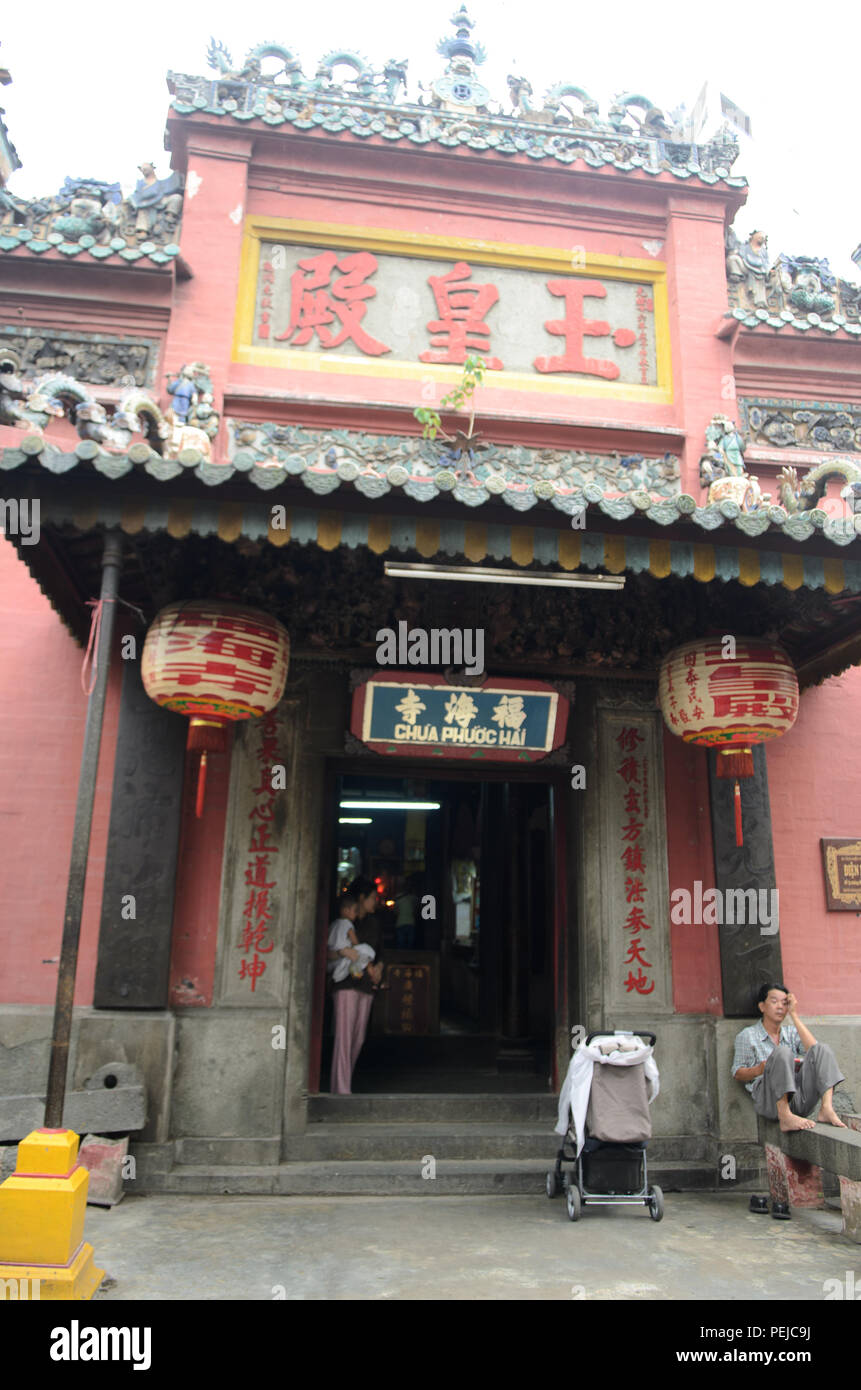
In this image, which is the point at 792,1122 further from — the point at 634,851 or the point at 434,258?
the point at 434,258

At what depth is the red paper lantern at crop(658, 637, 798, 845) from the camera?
5.67 meters

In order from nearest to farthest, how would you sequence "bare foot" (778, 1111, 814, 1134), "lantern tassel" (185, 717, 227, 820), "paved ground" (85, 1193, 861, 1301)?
1. "paved ground" (85, 1193, 861, 1301)
2. "lantern tassel" (185, 717, 227, 820)
3. "bare foot" (778, 1111, 814, 1134)

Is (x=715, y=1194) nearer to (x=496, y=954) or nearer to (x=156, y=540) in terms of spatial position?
(x=496, y=954)

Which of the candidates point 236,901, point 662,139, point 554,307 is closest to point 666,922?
point 236,901

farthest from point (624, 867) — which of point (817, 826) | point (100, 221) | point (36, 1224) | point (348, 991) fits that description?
point (100, 221)

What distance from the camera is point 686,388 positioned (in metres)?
8.01

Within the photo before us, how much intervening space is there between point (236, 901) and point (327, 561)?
263 cm

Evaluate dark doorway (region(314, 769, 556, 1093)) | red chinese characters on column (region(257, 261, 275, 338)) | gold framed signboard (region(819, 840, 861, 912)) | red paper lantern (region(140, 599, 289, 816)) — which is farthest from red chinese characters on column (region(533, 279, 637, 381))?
gold framed signboard (region(819, 840, 861, 912))

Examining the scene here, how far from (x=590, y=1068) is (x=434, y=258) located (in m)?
6.96

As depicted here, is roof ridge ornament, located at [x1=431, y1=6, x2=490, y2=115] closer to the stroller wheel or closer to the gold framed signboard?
the gold framed signboard

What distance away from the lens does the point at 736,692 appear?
18.7ft

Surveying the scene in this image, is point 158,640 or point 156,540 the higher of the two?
point 156,540

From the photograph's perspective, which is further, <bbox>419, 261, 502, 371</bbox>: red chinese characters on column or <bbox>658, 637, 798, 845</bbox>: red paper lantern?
<bbox>419, 261, 502, 371</bbox>: red chinese characters on column

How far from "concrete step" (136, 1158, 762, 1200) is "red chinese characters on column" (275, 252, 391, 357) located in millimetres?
6494
